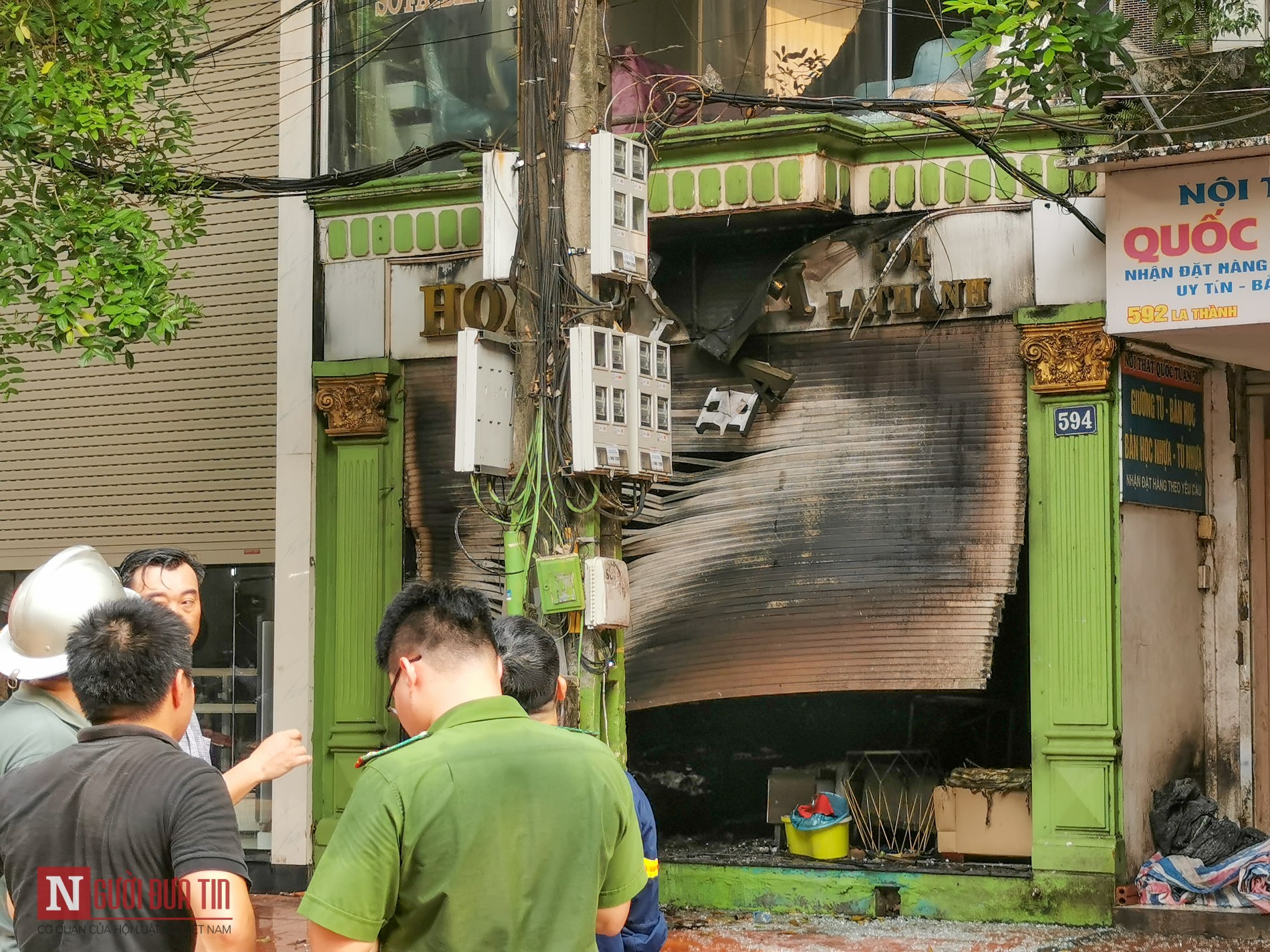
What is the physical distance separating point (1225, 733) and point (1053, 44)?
486 centimetres

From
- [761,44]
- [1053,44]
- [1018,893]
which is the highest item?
[761,44]

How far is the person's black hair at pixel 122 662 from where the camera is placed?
354cm

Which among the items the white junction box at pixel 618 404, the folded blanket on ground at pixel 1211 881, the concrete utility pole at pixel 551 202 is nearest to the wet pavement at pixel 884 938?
the folded blanket on ground at pixel 1211 881

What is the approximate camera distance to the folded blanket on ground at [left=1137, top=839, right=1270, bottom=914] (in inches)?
360

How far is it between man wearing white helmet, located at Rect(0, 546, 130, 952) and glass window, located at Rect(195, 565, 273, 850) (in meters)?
7.86

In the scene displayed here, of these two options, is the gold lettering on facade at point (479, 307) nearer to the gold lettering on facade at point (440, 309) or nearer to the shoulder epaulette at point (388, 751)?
the gold lettering on facade at point (440, 309)

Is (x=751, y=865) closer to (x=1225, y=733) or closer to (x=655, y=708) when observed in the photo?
(x=655, y=708)

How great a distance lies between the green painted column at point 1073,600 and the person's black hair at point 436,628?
22.3 feet

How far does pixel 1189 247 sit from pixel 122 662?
7218mm

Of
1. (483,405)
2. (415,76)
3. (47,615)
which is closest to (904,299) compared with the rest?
(483,405)

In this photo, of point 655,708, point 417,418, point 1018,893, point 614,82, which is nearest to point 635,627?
point 655,708

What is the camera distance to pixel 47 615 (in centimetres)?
414

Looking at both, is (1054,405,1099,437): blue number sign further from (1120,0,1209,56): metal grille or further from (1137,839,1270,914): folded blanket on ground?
(1137,839,1270,914): folded blanket on ground

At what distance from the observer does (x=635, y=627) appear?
35.7ft
